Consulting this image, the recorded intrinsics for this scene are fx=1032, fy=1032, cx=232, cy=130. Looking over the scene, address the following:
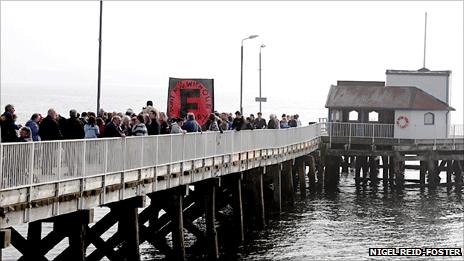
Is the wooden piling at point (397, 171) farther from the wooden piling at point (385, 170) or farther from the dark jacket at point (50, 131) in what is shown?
the dark jacket at point (50, 131)

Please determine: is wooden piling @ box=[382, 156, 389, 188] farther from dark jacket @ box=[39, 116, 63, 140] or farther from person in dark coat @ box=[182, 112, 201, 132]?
dark jacket @ box=[39, 116, 63, 140]

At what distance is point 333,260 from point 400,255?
294 centimetres

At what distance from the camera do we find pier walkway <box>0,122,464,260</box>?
18.1 metres

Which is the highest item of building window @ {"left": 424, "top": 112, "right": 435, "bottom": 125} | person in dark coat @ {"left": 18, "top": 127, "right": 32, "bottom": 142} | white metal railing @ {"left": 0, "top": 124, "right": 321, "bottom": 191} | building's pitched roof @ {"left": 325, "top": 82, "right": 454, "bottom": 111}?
building's pitched roof @ {"left": 325, "top": 82, "right": 454, "bottom": 111}

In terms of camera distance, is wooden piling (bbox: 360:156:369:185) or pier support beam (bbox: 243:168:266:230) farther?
wooden piling (bbox: 360:156:369:185)

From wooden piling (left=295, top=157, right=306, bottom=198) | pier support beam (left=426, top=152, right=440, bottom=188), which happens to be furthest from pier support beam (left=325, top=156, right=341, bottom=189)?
wooden piling (left=295, top=157, right=306, bottom=198)

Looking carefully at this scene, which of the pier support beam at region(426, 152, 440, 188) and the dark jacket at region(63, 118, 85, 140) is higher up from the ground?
the dark jacket at region(63, 118, 85, 140)

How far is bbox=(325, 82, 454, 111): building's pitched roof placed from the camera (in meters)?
62.1

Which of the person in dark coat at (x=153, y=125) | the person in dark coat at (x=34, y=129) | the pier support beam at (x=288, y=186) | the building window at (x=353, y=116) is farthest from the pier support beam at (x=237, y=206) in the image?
the building window at (x=353, y=116)

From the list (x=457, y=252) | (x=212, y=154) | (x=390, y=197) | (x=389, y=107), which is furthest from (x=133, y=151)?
(x=389, y=107)

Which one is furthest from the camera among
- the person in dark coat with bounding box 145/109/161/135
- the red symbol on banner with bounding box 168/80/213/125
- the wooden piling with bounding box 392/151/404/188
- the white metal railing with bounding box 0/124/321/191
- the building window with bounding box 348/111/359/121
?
the building window with bounding box 348/111/359/121

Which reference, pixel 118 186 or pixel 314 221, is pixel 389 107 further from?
pixel 118 186

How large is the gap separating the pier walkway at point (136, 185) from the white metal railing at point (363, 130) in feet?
44.4

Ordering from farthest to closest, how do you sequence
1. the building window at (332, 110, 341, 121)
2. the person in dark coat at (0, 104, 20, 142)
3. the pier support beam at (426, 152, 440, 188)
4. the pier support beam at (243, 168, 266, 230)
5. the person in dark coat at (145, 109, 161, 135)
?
the building window at (332, 110, 341, 121)
the pier support beam at (426, 152, 440, 188)
the pier support beam at (243, 168, 266, 230)
the person in dark coat at (145, 109, 161, 135)
the person in dark coat at (0, 104, 20, 142)
